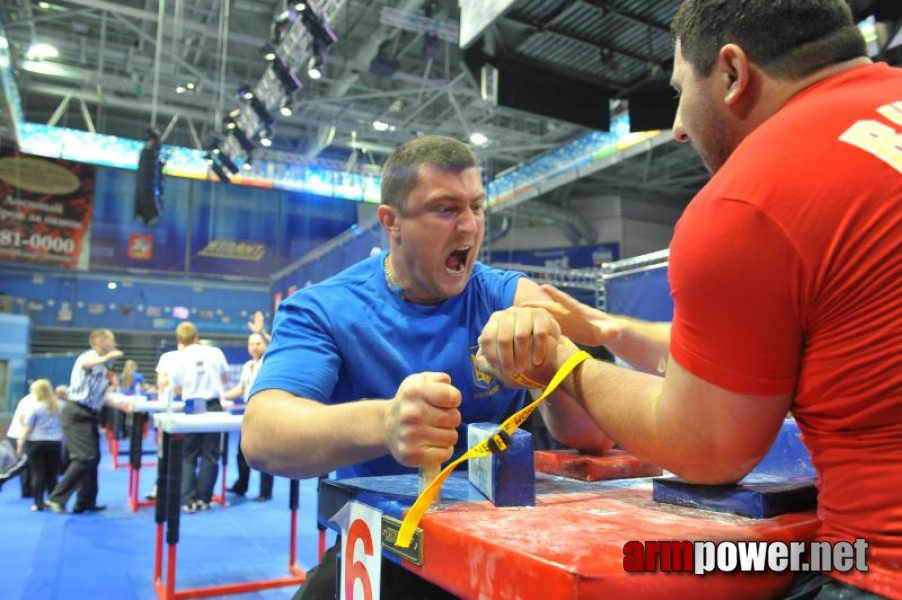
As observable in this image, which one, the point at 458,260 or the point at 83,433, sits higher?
the point at 458,260

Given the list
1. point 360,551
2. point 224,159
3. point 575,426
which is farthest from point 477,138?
point 360,551

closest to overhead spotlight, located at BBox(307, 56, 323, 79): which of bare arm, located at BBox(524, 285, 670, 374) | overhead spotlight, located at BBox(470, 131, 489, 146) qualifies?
overhead spotlight, located at BBox(470, 131, 489, 146)

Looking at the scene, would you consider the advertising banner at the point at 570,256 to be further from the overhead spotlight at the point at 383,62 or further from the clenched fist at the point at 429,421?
the clenched fist at the point at 429,421

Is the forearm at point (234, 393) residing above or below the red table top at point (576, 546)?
below

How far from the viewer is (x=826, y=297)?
663 mm

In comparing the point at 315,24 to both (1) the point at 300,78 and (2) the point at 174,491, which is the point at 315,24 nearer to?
(1) the point at 300,78

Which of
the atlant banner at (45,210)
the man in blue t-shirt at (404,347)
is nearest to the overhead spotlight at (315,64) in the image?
the man in blue t-shirt at (404,347)

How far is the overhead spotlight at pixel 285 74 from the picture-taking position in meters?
8.38

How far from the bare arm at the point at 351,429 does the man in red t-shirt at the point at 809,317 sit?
0.82 feet

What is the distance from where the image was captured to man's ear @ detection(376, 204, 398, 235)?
1.60 meters

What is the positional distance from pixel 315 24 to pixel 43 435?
17.3 ft

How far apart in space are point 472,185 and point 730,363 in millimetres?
980

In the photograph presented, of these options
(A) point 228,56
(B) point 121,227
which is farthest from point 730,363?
(B) point 121,227

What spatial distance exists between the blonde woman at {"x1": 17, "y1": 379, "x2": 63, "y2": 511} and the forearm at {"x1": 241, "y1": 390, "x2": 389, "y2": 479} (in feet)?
20.5
